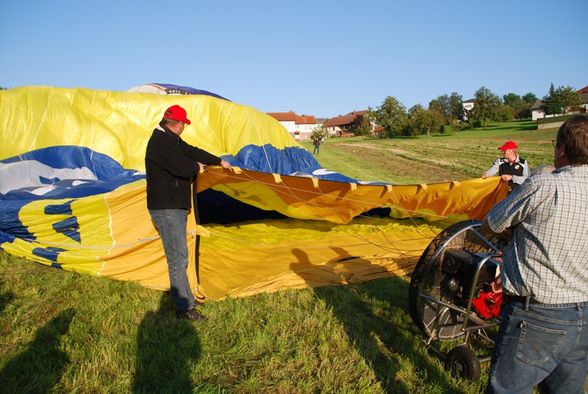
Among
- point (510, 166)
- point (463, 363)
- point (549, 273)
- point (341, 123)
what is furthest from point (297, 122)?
point (549, 273)

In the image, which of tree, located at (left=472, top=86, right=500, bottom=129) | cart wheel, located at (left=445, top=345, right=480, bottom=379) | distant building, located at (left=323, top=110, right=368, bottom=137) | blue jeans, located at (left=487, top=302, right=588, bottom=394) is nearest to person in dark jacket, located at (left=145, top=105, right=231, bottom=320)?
cart wheel, located at (left=445, top=345, right=480, bottom=379)

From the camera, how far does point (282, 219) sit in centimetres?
699

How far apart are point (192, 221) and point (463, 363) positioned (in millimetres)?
2513

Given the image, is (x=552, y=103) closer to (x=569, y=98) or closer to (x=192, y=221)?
(x=569, y=98)

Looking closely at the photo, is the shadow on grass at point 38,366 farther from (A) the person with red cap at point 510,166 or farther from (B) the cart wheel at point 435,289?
(A) the person with red cap at point 510,166

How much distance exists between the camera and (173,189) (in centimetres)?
334

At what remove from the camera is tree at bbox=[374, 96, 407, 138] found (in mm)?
61819

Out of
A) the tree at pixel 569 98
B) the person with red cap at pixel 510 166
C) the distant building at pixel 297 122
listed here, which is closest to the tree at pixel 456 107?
the tree at pixel 569 98

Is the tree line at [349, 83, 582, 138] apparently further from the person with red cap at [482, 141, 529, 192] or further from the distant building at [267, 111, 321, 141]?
the person with red cap at [482, 141, 529, 192]

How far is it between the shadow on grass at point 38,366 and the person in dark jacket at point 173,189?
2.94 feet

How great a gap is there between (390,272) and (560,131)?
3.27 metres

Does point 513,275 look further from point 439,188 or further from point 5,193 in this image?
point 5,193

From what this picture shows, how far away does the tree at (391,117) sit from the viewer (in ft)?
203

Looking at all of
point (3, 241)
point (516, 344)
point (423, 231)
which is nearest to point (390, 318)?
point (516, 344)
